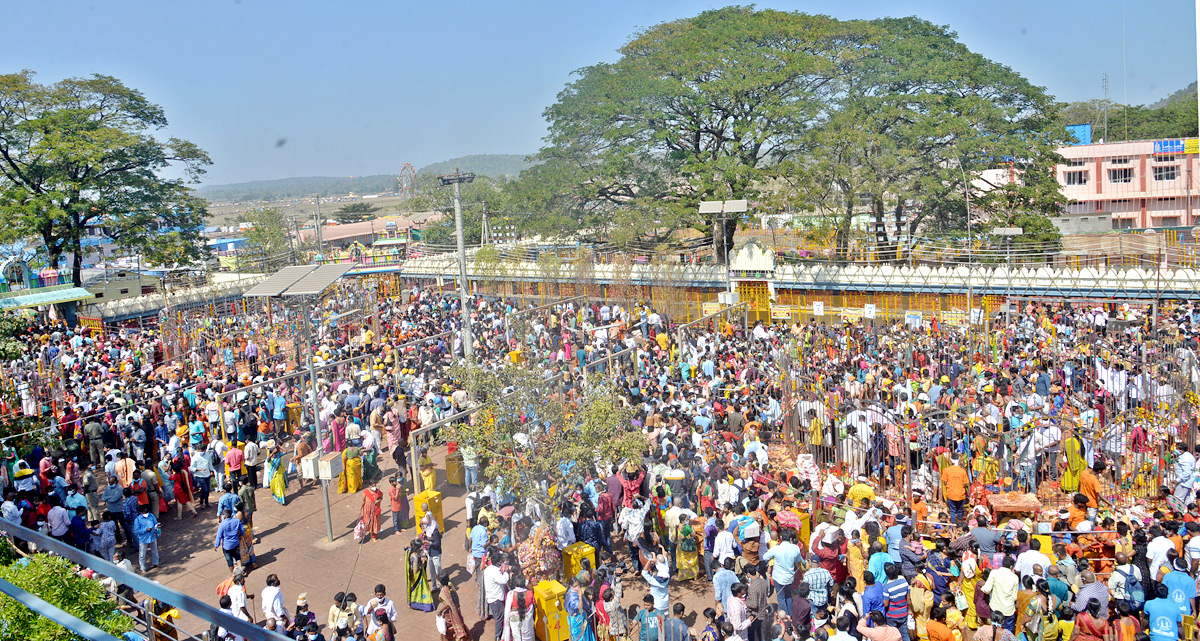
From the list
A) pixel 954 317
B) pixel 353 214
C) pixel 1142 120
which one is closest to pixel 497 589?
pixel 954 317

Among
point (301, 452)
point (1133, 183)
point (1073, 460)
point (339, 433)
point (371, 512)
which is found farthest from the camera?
point (1133, 183)

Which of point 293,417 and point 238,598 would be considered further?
point 293,417

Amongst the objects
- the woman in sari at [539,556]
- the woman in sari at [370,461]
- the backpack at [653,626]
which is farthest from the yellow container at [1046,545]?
the woman in sari at [370,461]

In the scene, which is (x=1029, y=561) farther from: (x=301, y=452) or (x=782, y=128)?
(x=782, y=128)

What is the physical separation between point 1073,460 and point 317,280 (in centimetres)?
1023

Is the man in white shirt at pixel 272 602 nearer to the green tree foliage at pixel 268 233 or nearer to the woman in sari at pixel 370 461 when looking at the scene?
the woman in sari at pixel 370 461

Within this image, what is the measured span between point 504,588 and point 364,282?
85.1 feet

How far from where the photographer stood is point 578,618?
7324 millimetres

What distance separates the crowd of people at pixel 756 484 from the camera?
706 cm

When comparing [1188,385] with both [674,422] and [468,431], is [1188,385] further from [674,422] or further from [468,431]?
[468,431]

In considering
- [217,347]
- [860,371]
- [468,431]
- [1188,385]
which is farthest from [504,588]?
[217,347]

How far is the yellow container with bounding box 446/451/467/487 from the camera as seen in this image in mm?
12078

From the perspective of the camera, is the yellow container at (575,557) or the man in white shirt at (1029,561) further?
the yellow container at (575,557)

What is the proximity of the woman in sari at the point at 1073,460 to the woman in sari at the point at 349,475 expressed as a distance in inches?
377
